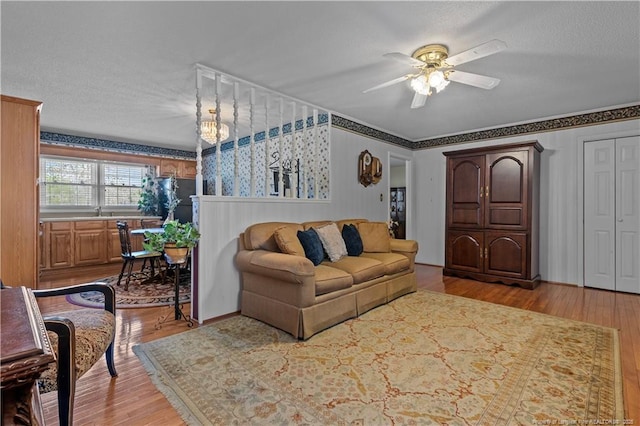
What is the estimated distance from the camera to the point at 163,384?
1.89 m

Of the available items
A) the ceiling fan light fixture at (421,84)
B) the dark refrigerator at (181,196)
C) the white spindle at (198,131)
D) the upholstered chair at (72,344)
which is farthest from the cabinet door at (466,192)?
the upholstered chair at (72,344)

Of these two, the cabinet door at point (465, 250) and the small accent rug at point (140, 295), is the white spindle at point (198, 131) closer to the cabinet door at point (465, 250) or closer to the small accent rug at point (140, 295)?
the small accent rug at point (140, 295)

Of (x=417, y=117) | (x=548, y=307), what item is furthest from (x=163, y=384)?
(x=417, y=117)

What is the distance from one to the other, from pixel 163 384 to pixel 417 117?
4452 millimetres

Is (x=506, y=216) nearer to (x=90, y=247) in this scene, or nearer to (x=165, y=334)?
(x=165, y=334)

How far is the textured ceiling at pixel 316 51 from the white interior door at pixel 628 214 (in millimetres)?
659

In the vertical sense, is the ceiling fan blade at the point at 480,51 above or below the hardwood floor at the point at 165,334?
above

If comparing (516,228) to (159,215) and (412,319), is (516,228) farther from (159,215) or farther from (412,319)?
(159,215)

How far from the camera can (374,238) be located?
393cm

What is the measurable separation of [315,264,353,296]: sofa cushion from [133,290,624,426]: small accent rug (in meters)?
0.38

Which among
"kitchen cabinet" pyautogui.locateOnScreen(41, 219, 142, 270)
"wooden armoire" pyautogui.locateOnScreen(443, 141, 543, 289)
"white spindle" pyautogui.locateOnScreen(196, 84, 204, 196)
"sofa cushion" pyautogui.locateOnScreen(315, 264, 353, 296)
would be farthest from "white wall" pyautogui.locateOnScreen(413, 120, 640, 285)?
"kitchen cabinet" pyautogui.locateOnScreen(41, 219, 142, 270)

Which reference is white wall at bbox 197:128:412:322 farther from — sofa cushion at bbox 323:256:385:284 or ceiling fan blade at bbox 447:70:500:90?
ceiling fan blade at bbox 447:70:500:90

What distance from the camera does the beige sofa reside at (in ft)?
8.22

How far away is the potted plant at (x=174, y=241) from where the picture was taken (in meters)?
2.71
